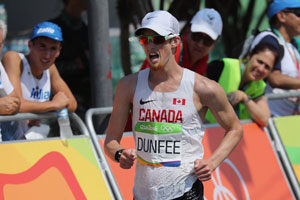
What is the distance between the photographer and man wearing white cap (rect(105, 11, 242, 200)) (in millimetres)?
3641

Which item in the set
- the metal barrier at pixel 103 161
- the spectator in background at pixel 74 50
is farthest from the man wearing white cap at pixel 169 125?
the spectator in background at pixel 74 50

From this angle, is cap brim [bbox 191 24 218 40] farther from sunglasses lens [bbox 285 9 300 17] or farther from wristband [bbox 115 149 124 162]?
wristband [bbox 115 149 124 162]

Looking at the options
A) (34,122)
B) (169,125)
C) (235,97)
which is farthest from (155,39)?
(235,97)

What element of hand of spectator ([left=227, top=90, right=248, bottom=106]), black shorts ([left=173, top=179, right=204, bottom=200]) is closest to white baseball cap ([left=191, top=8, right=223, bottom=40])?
hand of spectator ([left=227, top=90, right=248, bottom=106])

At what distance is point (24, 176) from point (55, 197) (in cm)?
31

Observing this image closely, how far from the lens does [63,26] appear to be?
21.3 feet

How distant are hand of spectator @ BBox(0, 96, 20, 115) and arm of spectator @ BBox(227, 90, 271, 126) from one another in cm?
214

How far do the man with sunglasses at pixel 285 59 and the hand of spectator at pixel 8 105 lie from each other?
9.53ft

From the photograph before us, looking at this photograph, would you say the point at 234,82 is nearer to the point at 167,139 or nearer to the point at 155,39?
the point at 167,139

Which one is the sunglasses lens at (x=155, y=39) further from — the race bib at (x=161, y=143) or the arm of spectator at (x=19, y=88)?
the arm of spectator at (x=19, y=88)

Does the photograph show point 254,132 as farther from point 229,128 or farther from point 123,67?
point 123,67

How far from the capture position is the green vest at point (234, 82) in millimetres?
5566

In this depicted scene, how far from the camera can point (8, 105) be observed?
456cm

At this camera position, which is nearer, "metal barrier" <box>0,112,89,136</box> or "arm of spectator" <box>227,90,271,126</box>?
"metal barrier" <box>0,112,89,136</box>
